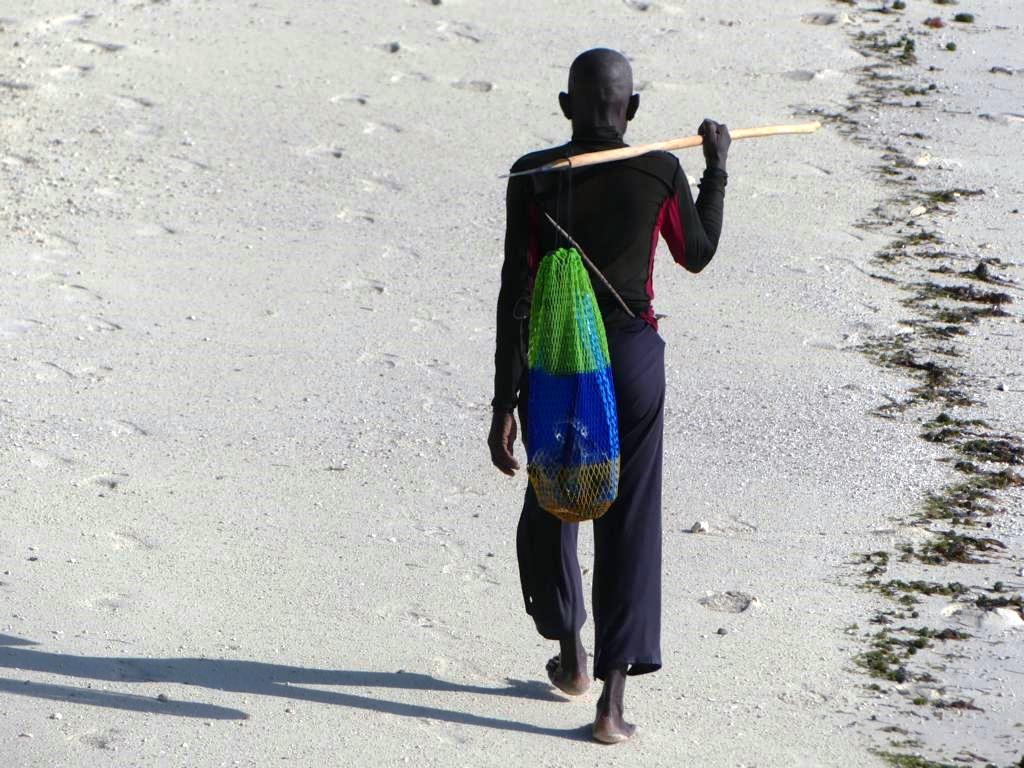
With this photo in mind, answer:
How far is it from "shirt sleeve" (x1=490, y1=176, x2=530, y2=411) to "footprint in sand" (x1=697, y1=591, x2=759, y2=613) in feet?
4.06

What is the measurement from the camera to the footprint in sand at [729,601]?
15.9 feet

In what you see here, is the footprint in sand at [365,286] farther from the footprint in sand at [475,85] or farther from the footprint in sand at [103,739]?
the footprint in sand at [103,739]

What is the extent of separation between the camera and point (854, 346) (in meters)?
6.99

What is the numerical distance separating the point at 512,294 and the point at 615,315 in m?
0.28

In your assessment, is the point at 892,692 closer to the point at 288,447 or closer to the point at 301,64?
the point at 288,447

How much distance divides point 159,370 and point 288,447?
3.07 ft

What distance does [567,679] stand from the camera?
14.0ft

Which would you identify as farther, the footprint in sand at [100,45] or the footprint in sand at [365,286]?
the footprint in sand at [100,45]

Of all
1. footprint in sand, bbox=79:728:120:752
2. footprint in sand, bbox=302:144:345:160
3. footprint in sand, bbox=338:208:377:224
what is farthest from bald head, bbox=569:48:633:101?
footprint in sand, bbox=302:144:345:160

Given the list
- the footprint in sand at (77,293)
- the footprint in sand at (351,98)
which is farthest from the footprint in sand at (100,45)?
the footprint in sand at (77,293)

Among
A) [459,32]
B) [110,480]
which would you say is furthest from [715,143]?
[459,32]

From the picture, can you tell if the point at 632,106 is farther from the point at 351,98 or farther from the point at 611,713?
the point at 351,98

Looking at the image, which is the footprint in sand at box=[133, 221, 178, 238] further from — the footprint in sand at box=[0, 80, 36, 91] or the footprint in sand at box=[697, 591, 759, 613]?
the footprint in sand at box=[697, 591, 759, 613]

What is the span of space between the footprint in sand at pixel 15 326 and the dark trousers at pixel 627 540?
135 inches
